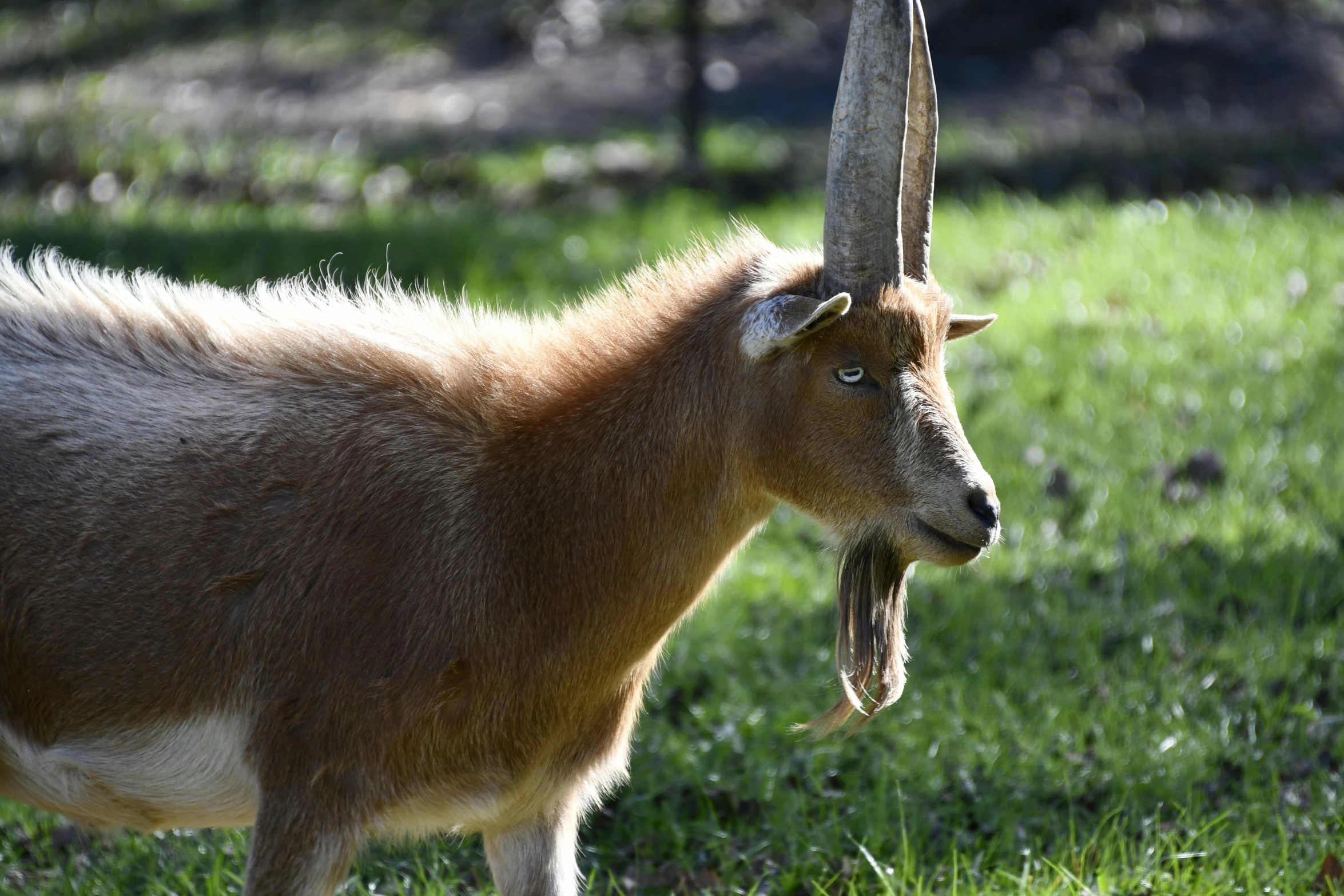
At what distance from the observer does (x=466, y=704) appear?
10.1 feet

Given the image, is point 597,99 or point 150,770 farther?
point 597,99

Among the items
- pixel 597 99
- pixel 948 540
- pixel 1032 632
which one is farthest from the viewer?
pixel 597 99

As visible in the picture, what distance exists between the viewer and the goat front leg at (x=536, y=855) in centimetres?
342

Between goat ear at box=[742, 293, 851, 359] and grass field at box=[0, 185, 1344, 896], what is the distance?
78 cm

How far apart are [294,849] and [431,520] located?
0.77 metres

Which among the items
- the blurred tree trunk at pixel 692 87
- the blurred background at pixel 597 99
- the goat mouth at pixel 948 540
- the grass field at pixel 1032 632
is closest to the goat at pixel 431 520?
the goat mouth at pixel 948 540

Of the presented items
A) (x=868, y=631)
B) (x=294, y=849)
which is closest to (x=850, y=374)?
(x=868, y=631)

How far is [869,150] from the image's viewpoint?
9.97 feet

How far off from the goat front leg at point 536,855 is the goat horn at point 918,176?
161cm

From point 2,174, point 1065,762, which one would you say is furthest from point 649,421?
point 2,174

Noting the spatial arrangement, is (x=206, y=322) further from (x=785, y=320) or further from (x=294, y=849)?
(x=785, y=320)

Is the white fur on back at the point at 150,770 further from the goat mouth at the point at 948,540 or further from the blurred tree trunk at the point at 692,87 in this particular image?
the blurred tree trunk at the point at 692,87

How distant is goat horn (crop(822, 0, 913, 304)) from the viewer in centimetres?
301

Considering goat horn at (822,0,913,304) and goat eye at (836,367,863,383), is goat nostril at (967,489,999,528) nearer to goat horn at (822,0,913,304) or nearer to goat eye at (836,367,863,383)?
goat eye at (836,367,863,383)
